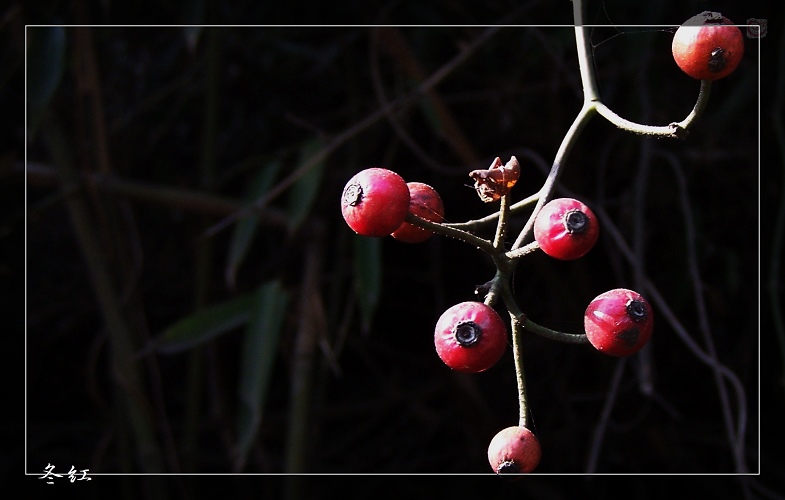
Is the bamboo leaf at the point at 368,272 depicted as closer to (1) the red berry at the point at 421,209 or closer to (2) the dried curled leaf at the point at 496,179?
(1) the red berry at the point at 421,209

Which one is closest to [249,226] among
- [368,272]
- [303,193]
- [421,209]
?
[303,193]

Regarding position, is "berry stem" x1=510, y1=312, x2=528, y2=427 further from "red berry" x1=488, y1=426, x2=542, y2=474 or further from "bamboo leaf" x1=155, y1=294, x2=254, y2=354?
"bamboo leaf" x1=155, y1=294, x2=254, y2=354

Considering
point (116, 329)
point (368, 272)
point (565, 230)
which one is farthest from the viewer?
point (116, 329)

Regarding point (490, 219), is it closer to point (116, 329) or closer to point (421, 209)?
point (421, 209)

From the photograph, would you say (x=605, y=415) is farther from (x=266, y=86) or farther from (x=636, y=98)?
(x=266, y=86)

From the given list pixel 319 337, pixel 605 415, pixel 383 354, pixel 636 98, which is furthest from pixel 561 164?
pixel 383 354

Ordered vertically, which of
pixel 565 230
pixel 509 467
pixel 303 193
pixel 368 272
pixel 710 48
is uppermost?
pixel 303 193
